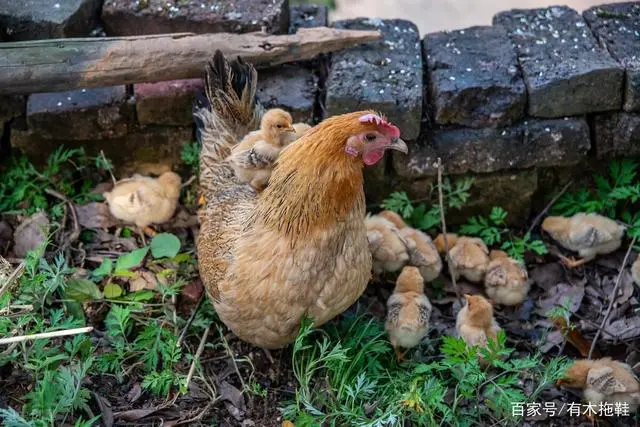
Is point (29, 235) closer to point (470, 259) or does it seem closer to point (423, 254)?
point (423, 254)

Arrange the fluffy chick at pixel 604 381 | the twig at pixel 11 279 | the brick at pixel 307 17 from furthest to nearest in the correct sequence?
the brick at pixel 307 17, the fluffy chick at pixel 604 381, the twig at pixel 11 279

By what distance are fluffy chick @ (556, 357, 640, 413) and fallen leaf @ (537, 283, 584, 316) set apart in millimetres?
516

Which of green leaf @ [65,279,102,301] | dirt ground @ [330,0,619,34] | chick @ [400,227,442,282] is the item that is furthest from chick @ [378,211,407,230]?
dirt ground @ [330,0,619,34]

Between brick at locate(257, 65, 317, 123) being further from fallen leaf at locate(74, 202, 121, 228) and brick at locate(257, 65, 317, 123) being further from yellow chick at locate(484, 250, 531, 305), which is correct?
yellow chick at locate(484, 250, 531, 305)

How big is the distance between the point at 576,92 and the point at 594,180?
22.7 inches

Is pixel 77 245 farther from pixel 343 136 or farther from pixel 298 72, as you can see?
pixel 343 136

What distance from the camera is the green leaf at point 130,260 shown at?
4.15 meters

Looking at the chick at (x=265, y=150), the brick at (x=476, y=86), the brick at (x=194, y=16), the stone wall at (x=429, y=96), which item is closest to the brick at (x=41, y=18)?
the stone wall at (x=429, y=96)

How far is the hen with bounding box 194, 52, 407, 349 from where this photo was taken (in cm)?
325

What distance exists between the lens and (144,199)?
4.30 m

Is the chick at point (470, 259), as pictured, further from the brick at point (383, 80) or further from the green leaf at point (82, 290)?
the green leaf at point (82, 290)

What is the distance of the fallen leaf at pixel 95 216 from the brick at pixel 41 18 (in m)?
0.92

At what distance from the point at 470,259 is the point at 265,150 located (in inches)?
48.9

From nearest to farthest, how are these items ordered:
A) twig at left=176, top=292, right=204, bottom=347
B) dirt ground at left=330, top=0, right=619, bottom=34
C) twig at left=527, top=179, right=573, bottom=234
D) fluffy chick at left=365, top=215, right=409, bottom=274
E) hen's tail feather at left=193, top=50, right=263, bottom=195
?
1. twig at left=176, top=292, right=204, bottom=347
2. hen's tail feather at left=193, top=50, right=263, bottom=195
3. fluffy chick at left=365, top=215, right=409, bottom=274
4. twig at left=527, top=179, right=573, bottom=234
5. dirt ground at left=330, top=0, right=619, bottom=34
